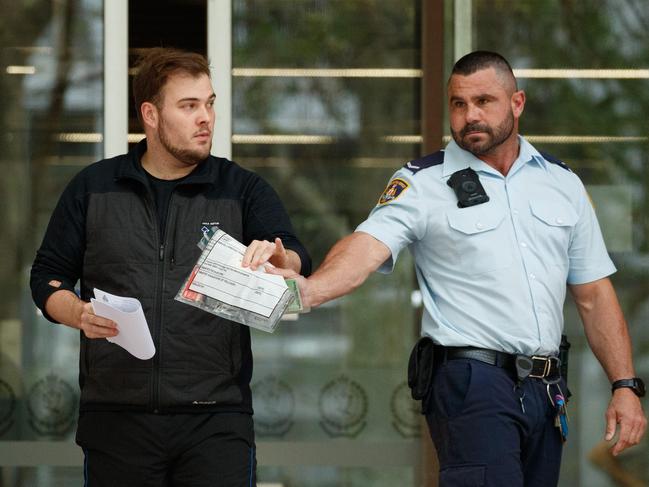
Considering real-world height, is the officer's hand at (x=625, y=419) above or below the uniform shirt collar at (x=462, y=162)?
below

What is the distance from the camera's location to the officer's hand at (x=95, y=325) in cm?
284

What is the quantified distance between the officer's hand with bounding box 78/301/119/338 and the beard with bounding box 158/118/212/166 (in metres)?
0.48

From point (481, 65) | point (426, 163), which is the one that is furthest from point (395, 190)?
point (481, 65)

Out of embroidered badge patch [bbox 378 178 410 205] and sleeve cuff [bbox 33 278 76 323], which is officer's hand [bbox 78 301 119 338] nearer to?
sleeve cuff [bbox 33 278 76 323]

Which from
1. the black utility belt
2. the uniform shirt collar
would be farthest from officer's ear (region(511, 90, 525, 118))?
the black utility belt

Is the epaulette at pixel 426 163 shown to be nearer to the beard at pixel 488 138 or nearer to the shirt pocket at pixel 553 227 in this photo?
the beard at pixel 488 138

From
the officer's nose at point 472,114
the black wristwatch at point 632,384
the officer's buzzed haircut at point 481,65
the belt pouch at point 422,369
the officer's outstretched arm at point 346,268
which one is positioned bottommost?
the black wristwatch at point 632,384

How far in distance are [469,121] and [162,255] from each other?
100 cm

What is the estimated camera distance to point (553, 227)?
3.46m

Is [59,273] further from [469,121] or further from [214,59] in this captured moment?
[214,59]

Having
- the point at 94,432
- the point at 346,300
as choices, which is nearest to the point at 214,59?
the point at 346,300

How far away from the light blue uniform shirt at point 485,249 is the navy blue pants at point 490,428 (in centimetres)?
10

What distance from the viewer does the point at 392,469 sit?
5.16 m

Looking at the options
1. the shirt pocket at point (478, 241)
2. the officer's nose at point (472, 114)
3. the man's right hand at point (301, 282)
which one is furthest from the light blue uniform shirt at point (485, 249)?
the man's right hand at point (301, 282)
